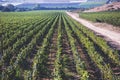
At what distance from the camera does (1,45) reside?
2567cm

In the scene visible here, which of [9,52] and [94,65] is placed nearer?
[94,65]

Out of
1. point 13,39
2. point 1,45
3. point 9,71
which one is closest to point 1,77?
point 9,71

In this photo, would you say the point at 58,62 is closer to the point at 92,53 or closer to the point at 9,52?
the point at 92,53

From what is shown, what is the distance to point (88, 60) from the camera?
2089 centimetres

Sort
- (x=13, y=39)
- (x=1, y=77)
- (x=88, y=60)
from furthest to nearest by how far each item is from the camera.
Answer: (x=13, y=39)
(x=88, y=60)
(x=1, y=77)

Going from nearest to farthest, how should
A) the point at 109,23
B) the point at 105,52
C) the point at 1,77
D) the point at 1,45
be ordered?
the point at 1,77
the point at 105,52
the point at 1,45
the point at 109,23

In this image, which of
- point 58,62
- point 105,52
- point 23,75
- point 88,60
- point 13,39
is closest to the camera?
point 23,75

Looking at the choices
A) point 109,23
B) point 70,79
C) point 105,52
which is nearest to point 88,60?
point 105,52

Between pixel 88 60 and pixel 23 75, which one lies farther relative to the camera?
pixel 88 60

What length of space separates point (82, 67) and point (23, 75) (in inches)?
153

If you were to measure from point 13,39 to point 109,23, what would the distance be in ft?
105

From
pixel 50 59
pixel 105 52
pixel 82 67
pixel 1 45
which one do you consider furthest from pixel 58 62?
pixel 1 45

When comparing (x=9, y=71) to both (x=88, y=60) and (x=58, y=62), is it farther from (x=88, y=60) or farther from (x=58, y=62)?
(x=88, y=60)

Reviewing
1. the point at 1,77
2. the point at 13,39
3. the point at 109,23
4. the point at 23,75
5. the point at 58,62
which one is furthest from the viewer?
the point at 109,23
